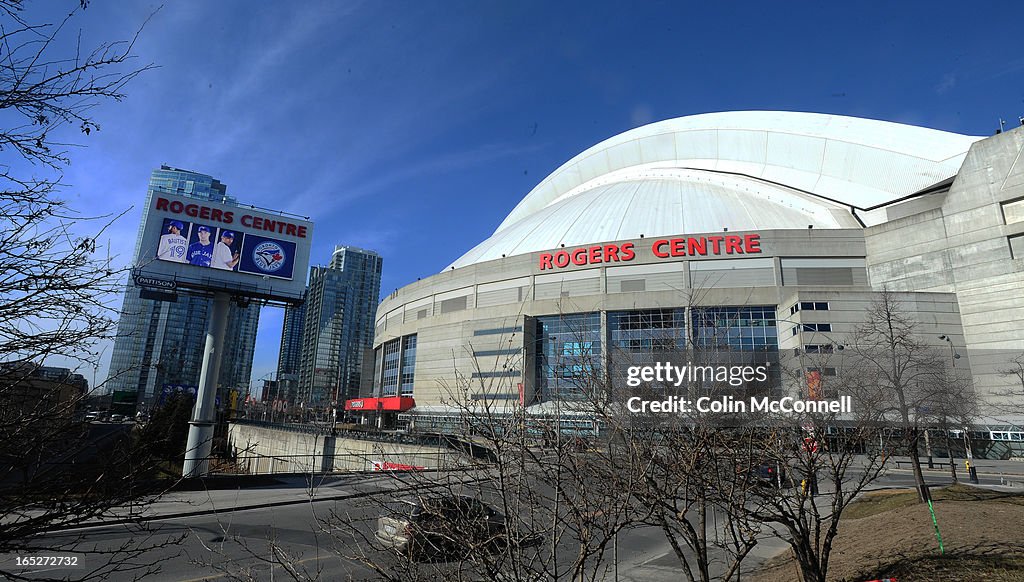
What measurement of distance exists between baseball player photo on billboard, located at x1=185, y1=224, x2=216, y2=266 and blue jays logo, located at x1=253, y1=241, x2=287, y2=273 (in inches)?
104

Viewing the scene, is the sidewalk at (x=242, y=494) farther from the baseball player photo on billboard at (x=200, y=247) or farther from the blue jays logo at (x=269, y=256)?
the baseball player photo on billboard at (x=200, y=247)

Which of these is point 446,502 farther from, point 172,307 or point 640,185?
point 172,307

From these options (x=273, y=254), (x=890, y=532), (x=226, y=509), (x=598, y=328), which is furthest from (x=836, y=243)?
(x=226, y=509)

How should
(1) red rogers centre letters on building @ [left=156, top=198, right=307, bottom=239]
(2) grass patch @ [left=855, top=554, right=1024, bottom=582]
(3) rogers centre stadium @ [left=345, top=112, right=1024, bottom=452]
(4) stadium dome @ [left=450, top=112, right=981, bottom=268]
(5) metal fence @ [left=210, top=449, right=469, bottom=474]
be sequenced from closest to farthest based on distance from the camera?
(5) metal fence @ [left=210, top=449, right=469, bottom=474], (2) grass patch @ [left=855, top=554, right=1024, bottom=582], (1) red rogers centre letters on building @ [left=156, top=198, right=307, bottom=239], (3) rogers centre stadium @ [left=345, top=112, right=1024, bottom=452], (4) stadium dome @ [left=450, top=112, right=981, bottom=268]

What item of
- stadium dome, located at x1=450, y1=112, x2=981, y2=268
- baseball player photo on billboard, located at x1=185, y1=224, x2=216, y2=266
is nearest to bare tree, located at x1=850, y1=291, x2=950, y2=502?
stadium dome, located at x1=450, y1=112, x2=981, y2=268

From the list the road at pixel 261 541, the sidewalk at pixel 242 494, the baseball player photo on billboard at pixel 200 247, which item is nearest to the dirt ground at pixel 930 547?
the road at pixel 261 541

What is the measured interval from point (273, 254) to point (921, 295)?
51.1 meters

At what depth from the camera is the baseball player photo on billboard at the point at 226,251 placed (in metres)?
32.7

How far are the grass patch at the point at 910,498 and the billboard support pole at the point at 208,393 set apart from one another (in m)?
29.3

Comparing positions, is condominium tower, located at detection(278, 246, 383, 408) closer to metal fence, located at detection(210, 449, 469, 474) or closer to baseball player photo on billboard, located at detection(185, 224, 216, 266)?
metal fence, located at detection(210, 449, 469, 474)

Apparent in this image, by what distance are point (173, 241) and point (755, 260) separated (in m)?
48.1

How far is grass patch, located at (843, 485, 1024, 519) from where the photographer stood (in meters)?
14.0

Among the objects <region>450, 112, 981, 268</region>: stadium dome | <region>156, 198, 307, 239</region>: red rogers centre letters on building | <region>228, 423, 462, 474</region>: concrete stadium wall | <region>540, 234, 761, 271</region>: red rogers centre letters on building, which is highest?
<region>450, 112, 981, 268</region>: stadium dome

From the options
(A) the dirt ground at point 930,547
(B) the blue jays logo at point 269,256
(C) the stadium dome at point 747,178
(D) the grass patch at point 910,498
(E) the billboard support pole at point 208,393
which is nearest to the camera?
(A) the dirt ground at point 930,547
